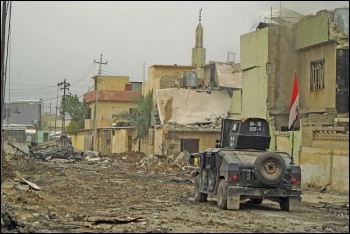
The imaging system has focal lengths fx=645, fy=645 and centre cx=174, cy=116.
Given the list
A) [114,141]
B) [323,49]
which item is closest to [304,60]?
[323,49]

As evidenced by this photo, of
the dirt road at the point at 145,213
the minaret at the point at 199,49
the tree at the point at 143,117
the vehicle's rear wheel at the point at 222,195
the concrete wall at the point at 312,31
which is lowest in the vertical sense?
the dirt road at the point at 145,213

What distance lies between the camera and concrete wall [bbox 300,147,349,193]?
25.0m

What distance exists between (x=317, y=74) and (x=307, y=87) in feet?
3.59

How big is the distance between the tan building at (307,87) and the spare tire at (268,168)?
342 inches

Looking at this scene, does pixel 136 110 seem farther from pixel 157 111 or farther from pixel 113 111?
pixel 113 111

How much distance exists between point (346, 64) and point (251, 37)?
26.4 ft

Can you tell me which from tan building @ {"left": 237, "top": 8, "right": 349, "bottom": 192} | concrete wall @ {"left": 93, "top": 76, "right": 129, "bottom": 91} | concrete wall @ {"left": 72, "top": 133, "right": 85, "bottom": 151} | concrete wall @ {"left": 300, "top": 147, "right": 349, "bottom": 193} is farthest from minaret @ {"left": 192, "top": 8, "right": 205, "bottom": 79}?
concrete wall @ {"left": 300, "top": 147, "right": 349, "bottom": 193}

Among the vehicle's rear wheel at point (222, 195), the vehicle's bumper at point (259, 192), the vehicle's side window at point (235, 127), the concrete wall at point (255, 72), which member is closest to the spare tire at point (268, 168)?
the vehicle's bumper at point (259, 192)

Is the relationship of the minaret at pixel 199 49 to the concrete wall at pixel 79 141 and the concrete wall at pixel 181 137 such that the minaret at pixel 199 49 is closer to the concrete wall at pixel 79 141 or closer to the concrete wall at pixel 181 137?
the concrete wall at pixel 79 141

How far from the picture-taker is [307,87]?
113ft

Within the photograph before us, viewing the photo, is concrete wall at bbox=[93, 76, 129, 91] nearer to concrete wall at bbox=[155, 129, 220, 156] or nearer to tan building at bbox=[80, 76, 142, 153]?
tan building at bbox=[80, 76, 142, 153]

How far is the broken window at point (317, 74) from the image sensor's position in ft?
108

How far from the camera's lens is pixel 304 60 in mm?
34812

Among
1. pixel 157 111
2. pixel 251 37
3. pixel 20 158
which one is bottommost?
pixel 20 158
